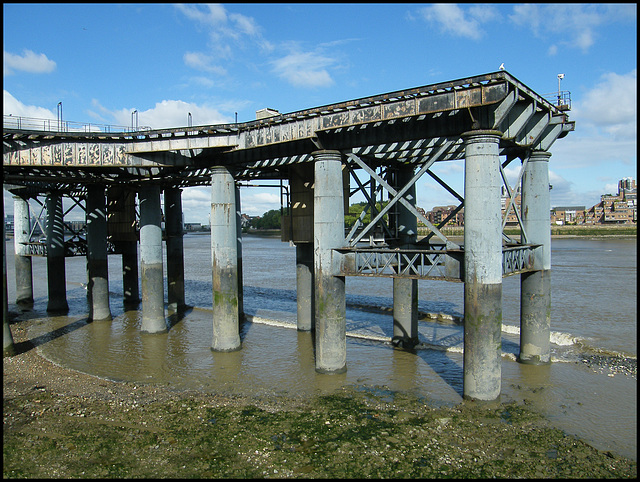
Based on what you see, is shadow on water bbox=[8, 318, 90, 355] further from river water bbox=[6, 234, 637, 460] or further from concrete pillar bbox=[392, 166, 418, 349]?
concrete pillar bbox=[392, 166, 418, 349]

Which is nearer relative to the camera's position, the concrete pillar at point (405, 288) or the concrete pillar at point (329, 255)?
the concrete pillar at point (329, 255)

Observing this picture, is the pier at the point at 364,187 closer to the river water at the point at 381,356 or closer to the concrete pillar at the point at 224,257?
the concrete pillar at the point at 224,257

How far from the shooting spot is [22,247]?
96.8ft

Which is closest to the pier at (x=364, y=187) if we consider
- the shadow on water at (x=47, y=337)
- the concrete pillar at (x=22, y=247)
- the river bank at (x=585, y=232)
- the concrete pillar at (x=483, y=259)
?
the concrete pillar at (x=483, y=259)

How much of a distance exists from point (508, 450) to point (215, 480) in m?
5.99

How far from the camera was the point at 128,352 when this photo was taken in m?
19.1

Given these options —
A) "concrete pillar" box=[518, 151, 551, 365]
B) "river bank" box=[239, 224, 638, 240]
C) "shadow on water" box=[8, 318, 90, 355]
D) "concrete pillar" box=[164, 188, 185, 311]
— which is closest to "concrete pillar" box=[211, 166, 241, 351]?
"shadow on water" box=[8, 318, 90, 355]

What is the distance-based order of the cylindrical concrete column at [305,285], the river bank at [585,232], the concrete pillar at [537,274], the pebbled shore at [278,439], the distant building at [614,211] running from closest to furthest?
the pebbled shore at [278,439] < the concrete pillar at [537,274] < the cylindrical concrete column at [305,285] < the river bank at [585,232] < the distant building at [614,211]

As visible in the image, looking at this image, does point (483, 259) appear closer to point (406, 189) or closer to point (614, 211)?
point (406, 189)

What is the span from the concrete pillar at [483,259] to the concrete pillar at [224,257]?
376 inches

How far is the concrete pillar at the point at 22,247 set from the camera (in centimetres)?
2944

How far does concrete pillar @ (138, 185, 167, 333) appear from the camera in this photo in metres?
22.2

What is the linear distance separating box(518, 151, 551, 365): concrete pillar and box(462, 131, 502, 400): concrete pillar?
4.40m

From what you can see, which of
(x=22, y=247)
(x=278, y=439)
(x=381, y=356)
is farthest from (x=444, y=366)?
(x=22, y=247)
